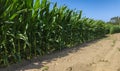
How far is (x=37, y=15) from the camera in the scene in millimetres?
9648

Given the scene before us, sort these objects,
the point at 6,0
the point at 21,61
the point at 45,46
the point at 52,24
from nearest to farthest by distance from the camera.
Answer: the point at 6,0, the point at 21,61, the point at 45,46, the point at 52,24

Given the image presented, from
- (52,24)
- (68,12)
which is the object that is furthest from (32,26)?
A: (68,12)

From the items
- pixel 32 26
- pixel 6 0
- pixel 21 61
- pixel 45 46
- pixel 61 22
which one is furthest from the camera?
pixel 61 22

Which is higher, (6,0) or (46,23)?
(6,0)

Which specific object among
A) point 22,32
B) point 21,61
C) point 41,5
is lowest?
point 21,61

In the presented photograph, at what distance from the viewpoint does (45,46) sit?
10508 mm

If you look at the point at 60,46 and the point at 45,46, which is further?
the point at 60,46

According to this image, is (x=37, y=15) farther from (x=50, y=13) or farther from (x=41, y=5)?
(x=50, y=13)

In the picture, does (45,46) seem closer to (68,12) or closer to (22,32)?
(22,32)

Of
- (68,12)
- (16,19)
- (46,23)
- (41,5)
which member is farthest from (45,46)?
(68,12)

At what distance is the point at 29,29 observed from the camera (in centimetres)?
927

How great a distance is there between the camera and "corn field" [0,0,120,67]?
8.04 m

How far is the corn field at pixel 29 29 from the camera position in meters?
8.04

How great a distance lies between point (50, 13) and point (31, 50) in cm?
193
